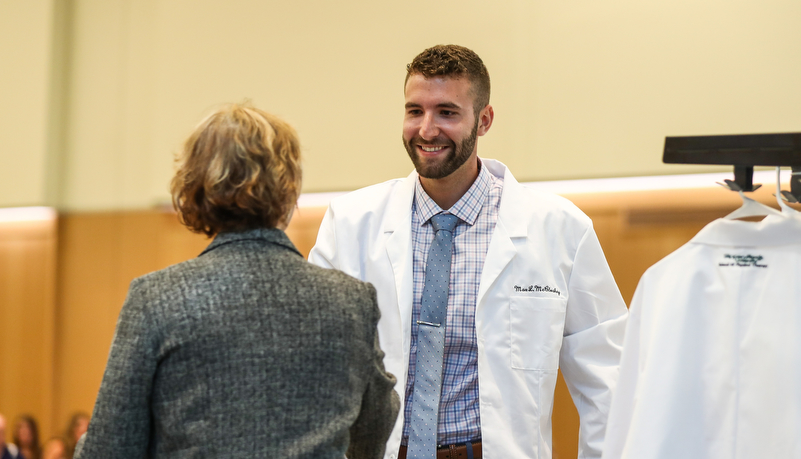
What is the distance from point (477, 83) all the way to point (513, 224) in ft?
1.54

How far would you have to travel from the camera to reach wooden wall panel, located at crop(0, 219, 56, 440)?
4973 millimetres

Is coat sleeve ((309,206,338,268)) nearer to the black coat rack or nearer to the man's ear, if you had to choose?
the man's ear

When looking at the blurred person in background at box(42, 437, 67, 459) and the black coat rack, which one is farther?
the blurred person in background at box(42, 437, 67, 459)

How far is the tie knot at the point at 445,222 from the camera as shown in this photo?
220cm

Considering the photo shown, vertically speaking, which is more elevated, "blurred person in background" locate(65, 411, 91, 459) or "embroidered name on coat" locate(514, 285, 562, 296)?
"embroidered name on coat" locate(514, 285, 562, 296)

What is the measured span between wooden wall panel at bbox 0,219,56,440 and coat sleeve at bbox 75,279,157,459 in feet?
14.2

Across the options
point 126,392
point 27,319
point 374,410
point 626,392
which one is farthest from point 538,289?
point 27,319

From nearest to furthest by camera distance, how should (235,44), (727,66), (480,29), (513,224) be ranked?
(513,224) → (727,66) → (480,29) → (235,44)

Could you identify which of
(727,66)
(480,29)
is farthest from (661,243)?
(480,29)

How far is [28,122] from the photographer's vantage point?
5.00 m

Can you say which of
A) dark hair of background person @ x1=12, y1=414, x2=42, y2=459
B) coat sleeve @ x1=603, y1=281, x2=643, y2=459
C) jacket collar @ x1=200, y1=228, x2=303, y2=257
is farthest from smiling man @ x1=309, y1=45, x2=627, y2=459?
dark hair of background person @ x1=12, y1=414, x2=42, y2=459

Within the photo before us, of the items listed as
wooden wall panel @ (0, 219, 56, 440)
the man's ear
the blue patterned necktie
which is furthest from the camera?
wooden wall panel @ (0, 219, 56, 440)

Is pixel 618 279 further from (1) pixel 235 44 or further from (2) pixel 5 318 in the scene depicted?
(2) pixel 5 318

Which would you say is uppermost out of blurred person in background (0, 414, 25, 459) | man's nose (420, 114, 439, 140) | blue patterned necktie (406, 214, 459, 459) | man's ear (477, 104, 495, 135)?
man's ear (477, 104, 495, 135)
